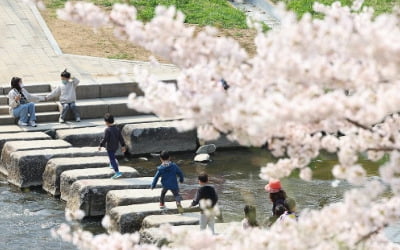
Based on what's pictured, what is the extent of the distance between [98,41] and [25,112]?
5.81m

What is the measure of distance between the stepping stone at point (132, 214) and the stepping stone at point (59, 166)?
88.8 inches

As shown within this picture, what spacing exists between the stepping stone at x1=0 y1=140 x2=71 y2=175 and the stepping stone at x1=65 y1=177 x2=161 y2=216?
6.97ft

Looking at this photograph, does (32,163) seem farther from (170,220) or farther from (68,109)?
(170,220)

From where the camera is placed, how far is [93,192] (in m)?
13.8

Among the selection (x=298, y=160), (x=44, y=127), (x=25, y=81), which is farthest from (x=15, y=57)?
(x=298, y=160)

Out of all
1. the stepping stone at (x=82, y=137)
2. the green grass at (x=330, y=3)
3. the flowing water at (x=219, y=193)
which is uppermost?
the green grass at (x=330, y=3)

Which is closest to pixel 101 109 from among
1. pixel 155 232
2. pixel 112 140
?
pixel 112 140

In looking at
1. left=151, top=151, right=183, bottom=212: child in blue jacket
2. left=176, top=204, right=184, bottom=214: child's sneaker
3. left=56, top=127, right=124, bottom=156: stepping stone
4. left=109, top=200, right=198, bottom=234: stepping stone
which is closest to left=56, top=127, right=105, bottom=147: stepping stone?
left=56, top=127, right=124, bottom=156: stepping stone

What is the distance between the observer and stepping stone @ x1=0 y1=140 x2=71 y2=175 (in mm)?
15891

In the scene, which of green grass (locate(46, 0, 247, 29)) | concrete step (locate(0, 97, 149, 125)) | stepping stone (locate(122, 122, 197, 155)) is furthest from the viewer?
green grass (locate(46, 0, 247, 29))

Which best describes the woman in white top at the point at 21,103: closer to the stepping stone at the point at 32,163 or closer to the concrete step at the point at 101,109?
the concrete step at the point at 101,109

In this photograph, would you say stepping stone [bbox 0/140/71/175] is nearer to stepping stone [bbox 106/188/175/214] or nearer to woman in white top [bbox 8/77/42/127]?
woman in white top [bbox 8/77/42/127]

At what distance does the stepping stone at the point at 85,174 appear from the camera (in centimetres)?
1433

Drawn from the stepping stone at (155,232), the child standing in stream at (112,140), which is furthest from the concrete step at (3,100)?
the stepping stone at (155,232)
